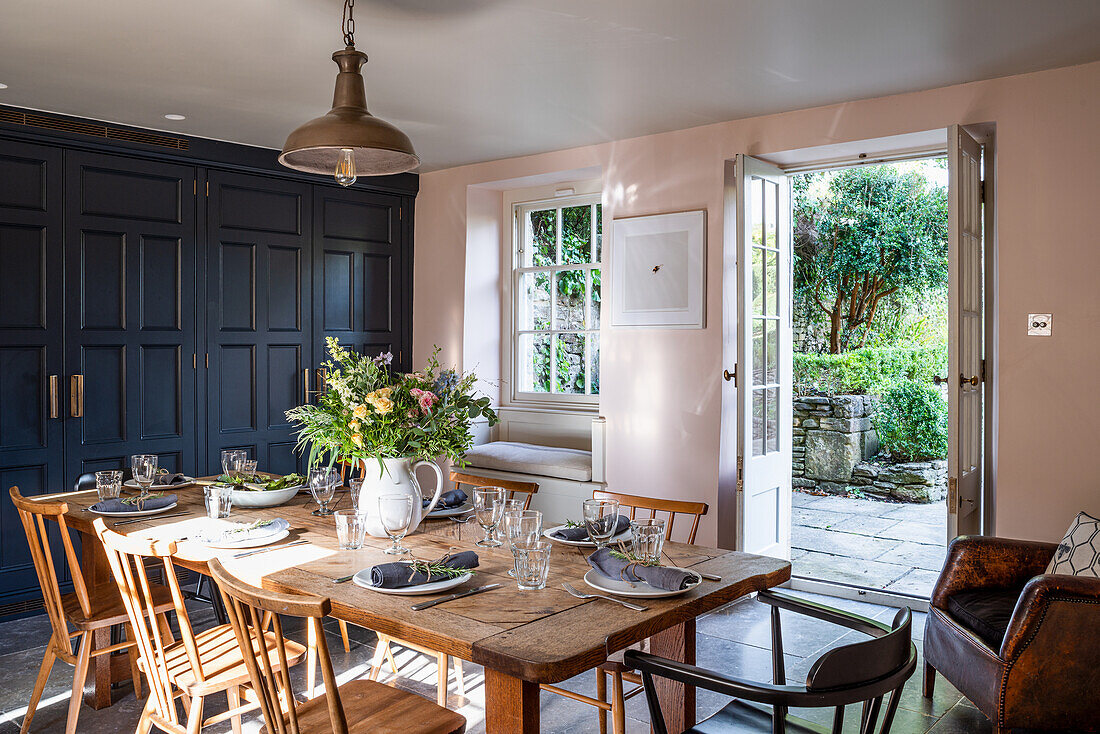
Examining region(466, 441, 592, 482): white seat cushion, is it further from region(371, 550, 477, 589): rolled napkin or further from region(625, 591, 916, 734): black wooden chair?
region(625, 591, 916, 734): black wooden chair

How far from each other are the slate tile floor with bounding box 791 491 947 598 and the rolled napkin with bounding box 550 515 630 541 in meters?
2.43

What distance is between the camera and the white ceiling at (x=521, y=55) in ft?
10.3

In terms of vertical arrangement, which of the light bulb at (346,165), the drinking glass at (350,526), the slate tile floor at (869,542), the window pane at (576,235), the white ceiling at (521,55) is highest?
the white ceiling at (521,55)

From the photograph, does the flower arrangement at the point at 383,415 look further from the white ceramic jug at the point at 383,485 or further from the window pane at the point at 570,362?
the window pane at the point at 570,362

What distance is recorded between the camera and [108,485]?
313cm

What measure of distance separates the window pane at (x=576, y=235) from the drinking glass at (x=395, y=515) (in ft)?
11.9

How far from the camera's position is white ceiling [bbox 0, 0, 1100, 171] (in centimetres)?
313

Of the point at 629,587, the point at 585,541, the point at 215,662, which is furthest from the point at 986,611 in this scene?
the point at 215,662

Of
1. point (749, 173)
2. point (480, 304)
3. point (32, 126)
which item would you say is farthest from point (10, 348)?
point (749, 173)

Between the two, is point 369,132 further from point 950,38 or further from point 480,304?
point 480,304

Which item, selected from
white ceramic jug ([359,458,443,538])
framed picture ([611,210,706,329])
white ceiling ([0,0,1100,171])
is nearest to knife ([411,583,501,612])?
white ceramic jug ([359,458,443,538])

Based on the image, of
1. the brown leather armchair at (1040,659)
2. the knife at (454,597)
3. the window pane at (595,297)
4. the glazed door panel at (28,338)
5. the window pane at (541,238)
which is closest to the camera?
the knife at (454,597)

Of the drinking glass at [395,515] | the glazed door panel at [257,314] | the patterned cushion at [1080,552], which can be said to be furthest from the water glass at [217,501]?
the patterned cushion at [1080,552]

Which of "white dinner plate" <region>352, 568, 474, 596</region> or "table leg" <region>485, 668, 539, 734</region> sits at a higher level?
"white dinner plate" <region>352, 568, 474, 596</region>
